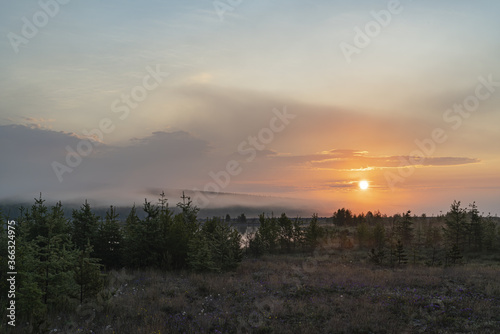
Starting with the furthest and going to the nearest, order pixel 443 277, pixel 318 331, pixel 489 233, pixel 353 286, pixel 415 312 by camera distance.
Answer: pixel 489 233 → pixel 443 277 → pixel 353 286 → pixel 415 312 → pixel 318 331

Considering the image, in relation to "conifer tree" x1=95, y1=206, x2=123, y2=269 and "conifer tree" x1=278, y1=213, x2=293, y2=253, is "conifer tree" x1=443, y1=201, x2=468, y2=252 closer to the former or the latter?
"conifer tree" x1=278, y1=213, x2=293, y2=253

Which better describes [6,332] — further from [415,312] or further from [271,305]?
[415,312]

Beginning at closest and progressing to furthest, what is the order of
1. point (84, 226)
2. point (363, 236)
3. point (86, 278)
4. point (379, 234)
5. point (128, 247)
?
point (86, 278) < point (128, 247) < point (84, 226) < point (379, 234) < point (363, 236)

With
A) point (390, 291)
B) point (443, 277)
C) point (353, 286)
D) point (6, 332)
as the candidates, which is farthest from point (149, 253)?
point (443, 277)

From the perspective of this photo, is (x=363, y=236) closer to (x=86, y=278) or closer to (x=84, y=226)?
(x=84, y=226)

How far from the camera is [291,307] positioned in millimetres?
13383

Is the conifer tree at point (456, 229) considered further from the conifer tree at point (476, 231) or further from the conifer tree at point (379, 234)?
the conifer tree at point (379, 234)

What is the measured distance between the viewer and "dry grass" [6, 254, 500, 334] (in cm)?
1109

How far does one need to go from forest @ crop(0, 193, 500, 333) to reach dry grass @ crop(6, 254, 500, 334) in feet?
2.20

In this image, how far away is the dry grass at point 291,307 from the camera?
436 inches

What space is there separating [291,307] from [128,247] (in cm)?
1555

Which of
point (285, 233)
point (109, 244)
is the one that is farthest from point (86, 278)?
point (285, 233)

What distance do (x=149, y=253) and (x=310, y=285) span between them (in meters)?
12.9

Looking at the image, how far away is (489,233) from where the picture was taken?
141ft
